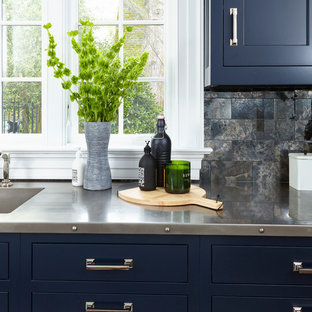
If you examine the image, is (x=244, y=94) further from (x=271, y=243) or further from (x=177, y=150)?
(x=271, y=243)

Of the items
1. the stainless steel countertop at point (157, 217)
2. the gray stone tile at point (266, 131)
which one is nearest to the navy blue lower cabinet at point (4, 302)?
the stainless steel countertop at point (157, 217)

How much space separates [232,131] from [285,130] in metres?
0.29

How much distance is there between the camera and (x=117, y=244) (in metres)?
1.18

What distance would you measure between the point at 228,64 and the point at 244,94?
16.6 inches

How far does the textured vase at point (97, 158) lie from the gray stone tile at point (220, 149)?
23.4 inches

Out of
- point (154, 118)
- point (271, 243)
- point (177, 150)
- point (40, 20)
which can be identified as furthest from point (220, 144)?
point (40, 20)

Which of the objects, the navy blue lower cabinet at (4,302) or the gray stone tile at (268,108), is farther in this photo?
the gray stone tile at (268,108)

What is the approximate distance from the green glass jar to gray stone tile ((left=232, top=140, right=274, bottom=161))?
1.80 ft

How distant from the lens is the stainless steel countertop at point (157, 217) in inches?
45.3

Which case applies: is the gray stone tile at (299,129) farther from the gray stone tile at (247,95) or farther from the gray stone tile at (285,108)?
the gray stone tile at (247,95)

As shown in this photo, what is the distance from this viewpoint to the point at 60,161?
193 cm

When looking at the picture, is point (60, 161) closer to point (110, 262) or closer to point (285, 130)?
point (110, 262)

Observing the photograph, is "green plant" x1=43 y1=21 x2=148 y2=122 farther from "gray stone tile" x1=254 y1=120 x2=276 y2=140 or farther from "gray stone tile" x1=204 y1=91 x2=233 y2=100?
"gray stone tile" x1=254 y1=120 x2=276 y2=140

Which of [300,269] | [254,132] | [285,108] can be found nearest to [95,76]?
[254,132]
